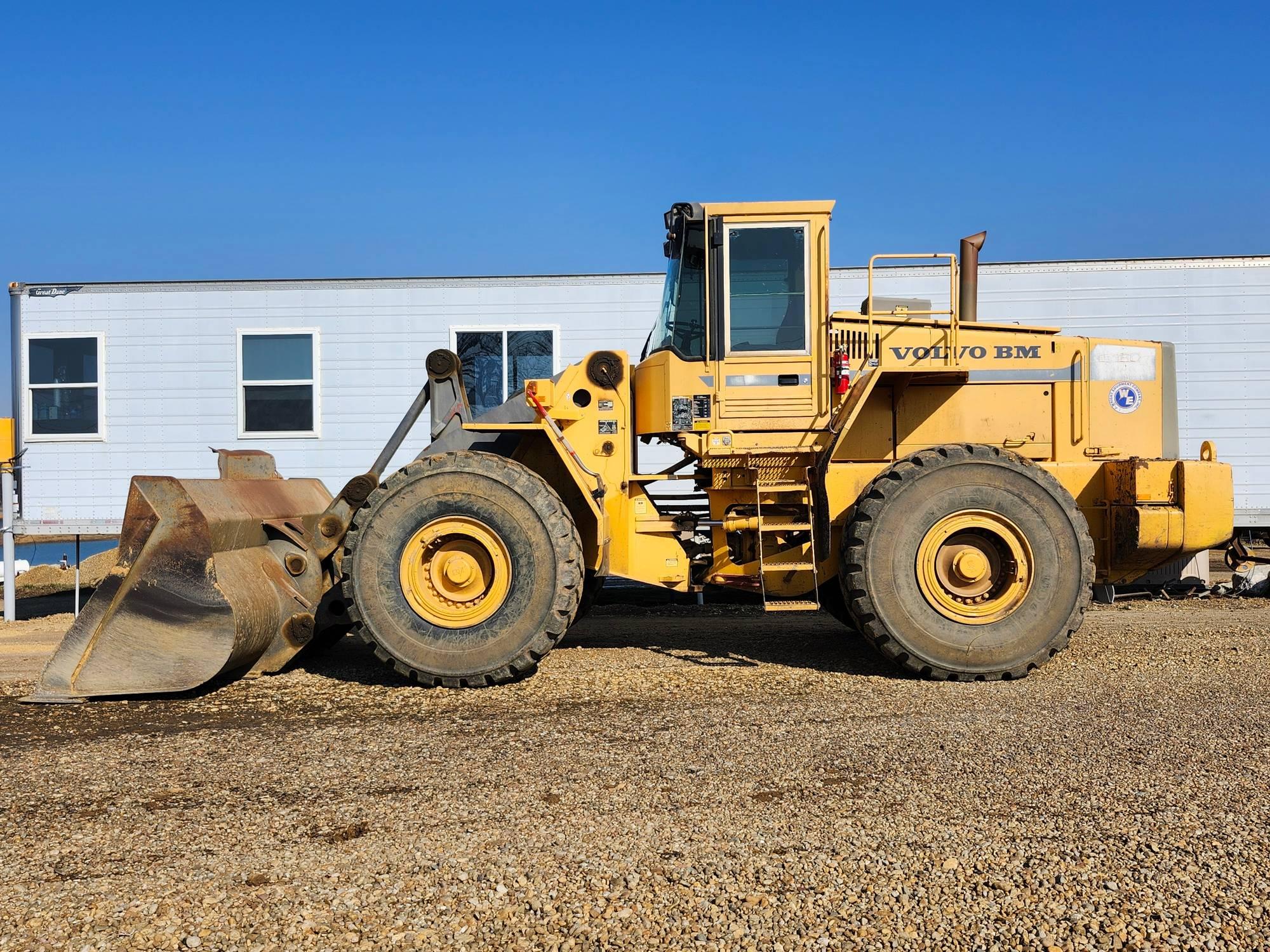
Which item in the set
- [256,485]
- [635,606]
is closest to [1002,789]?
[256,485]

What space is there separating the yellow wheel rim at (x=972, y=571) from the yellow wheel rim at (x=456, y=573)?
2620 millimetres

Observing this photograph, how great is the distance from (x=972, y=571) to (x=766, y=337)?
1993mm

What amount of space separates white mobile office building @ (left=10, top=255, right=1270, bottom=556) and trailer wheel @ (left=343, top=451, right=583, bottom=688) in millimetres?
4834

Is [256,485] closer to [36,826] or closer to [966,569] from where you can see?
[36,826]

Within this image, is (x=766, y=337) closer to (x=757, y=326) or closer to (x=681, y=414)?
(x=757, y=326)

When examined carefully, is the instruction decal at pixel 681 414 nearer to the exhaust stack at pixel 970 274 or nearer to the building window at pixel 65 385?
the exhaust stack at pixel 970 274

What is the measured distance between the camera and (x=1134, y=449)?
7.03 metres

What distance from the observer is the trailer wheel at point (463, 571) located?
6.13 meters

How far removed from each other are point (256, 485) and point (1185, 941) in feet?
20.0

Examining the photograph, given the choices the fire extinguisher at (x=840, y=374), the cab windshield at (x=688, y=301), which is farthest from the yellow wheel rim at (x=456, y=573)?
the fire extinguisher at (x=840, y=374)

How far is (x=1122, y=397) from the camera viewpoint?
699 centimetres

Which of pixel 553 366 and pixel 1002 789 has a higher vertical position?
pixel 553 366

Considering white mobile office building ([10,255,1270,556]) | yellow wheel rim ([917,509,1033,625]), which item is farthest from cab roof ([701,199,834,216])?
white mobile office building ([10,255,1270,556])

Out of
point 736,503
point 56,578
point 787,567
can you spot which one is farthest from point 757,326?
point 56,578
